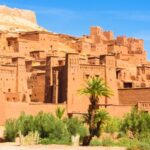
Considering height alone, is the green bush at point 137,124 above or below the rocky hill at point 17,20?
below

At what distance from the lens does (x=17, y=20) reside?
9925 cm

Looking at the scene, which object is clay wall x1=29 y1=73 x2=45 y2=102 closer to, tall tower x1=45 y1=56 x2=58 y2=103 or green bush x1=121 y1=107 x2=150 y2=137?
tall tower x1=45 y1=56 x2=58 y2=103

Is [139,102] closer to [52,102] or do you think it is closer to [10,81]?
[52,102]

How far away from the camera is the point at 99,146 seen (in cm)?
3625

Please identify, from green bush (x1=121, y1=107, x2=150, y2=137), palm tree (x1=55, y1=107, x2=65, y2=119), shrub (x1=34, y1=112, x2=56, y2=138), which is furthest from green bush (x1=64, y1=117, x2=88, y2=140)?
palm tree (x1=55, y1=107, x2=65, y2=119)

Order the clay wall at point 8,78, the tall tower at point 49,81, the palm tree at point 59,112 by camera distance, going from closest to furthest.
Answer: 1. the palm tree at point 59,112
2. the clay wall at point 8,78
3. the tall tower at point 49,81

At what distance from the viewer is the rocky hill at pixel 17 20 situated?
290 feet

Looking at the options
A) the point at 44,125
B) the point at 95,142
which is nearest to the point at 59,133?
the point at 44,125

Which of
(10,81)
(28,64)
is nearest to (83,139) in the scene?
(10,81)

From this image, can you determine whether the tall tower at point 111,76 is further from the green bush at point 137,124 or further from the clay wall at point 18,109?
the green bush at point 137,124

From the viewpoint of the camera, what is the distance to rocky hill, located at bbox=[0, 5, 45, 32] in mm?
88369

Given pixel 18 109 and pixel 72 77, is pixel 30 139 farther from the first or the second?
pixel 72 77

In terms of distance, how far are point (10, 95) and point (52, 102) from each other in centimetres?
400

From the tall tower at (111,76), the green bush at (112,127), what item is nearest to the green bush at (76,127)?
the green bush at (112,127)
